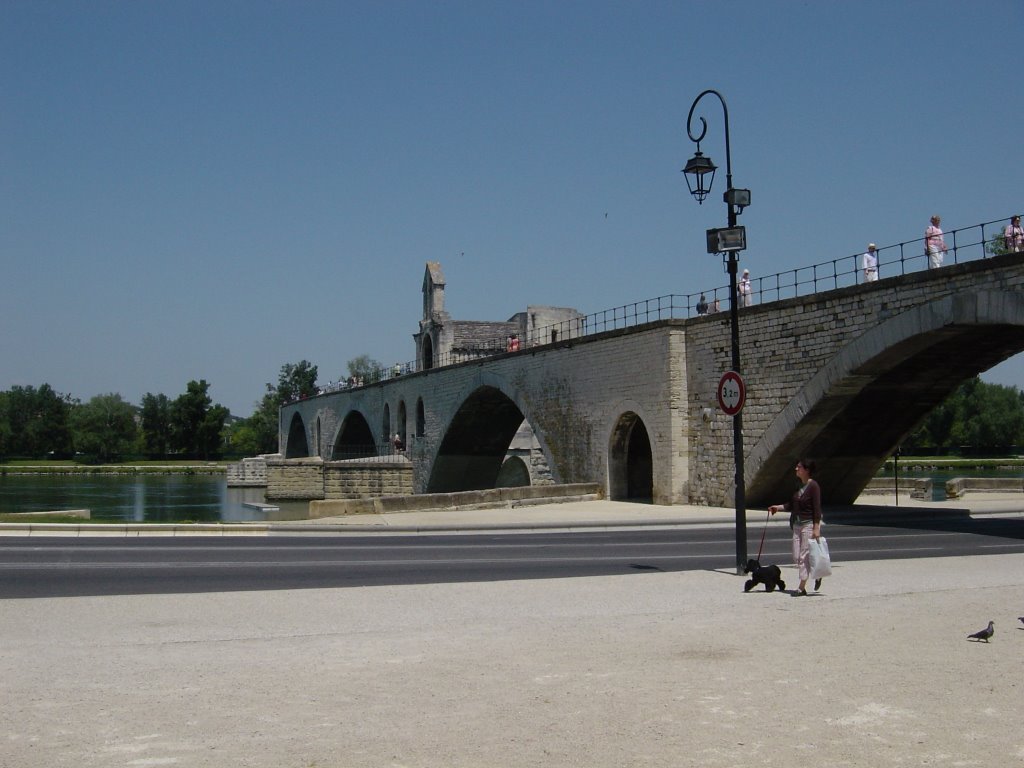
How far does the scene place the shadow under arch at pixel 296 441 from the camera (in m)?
102

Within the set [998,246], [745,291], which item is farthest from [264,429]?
[745,291]

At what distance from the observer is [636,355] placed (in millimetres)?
32281

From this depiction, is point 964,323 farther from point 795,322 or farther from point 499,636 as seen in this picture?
point 499,636

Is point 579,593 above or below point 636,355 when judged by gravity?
below

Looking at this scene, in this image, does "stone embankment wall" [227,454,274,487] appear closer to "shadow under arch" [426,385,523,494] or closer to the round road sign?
"shadow under arch" [426,385,523,494]

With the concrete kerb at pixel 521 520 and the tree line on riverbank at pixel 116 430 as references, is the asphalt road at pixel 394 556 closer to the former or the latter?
the concrete kerb at pixel 521 520

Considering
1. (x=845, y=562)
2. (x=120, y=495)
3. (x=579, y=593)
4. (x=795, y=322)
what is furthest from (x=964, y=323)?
(x=120, y=495)

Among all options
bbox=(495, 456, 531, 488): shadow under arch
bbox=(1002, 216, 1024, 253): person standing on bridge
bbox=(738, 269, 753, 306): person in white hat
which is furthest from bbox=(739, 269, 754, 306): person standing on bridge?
bbox=(495, 456, 531, 488): shadow under arch

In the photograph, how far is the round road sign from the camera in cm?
1349

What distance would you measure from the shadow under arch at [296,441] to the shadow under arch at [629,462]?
233 feet

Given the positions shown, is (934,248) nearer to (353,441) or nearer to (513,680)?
(513,680)

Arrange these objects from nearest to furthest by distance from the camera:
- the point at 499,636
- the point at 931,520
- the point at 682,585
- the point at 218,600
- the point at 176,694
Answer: the point at 176,694 < the point at 499,636 < the point at 218,600 < the point at 682,585 < the point at 931,520

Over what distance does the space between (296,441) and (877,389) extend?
8422 cm

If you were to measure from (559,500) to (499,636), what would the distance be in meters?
23.6
